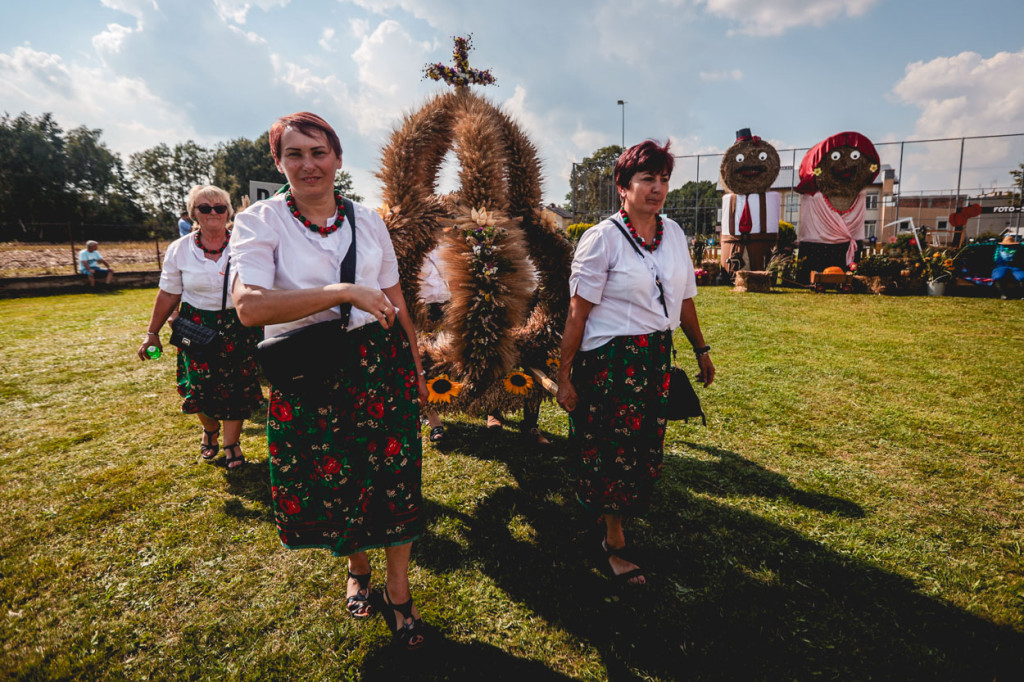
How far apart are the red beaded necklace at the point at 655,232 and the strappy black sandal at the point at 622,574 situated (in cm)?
170

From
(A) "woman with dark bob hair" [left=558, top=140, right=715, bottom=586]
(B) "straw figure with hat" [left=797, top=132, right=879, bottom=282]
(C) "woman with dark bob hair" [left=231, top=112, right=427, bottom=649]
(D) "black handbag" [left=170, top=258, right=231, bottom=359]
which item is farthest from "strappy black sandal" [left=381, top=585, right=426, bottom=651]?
(B) "straw figure with hat" [left=797, top=132, right=879, bottom=282]

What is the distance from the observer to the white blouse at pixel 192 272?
362 cm

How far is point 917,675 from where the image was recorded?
2.10m

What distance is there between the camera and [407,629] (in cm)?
229

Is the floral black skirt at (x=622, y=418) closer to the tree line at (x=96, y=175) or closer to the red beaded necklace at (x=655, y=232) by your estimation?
the red beaded necklace at (x=655, y=232)

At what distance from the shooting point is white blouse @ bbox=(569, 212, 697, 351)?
244 cm

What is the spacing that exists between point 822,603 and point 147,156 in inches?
3026

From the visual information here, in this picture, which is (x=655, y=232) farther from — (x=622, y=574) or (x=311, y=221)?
(x=622, y=574)

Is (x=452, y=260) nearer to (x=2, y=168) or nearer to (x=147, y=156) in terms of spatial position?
(x=2, y=168)

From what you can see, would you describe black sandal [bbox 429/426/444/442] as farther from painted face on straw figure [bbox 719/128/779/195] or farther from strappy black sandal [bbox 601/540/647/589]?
painted face on straw figure [bbox 719/128/779/195]

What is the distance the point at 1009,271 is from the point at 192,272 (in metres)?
15.2

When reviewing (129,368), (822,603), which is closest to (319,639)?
(822,603)

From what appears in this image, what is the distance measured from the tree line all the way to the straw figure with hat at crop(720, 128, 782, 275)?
26.1 m

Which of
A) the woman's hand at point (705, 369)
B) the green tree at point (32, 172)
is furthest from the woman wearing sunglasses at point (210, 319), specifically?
the green tree at point (32, 172)
